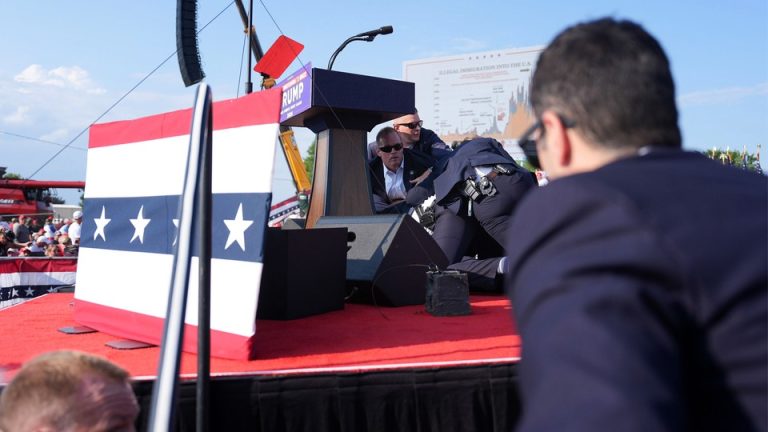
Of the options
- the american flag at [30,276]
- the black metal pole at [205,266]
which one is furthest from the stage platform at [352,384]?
the american flag at [30,276]

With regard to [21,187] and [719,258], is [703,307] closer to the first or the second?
[719,258]

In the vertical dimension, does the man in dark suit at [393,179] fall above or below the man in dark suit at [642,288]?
above

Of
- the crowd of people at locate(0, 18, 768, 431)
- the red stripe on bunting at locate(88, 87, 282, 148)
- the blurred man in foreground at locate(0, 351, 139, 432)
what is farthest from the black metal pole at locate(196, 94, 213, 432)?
the crowd of people at locate(0, 18, 768, 431)

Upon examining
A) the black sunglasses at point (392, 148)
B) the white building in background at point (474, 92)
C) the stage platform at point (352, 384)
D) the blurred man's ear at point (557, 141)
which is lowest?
the stage platform at point (352, 384)

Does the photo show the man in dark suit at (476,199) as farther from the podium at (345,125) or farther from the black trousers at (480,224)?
the podium at (345,125)

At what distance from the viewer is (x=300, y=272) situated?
3062mm

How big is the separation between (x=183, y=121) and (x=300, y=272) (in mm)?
872

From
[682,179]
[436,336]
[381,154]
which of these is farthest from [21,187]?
[682,179]

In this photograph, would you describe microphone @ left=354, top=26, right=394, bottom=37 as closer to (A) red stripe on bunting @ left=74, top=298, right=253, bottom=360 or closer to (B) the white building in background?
(A) red stripe on bunting @ left=74, top=298, right=253, bottom=360

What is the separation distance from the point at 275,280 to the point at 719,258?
99.5 inches

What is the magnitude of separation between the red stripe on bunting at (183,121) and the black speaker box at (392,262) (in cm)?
133

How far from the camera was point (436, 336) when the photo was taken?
107 inches

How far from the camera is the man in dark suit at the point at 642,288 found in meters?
0.63

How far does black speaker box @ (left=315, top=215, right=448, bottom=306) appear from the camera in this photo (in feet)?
11.6
